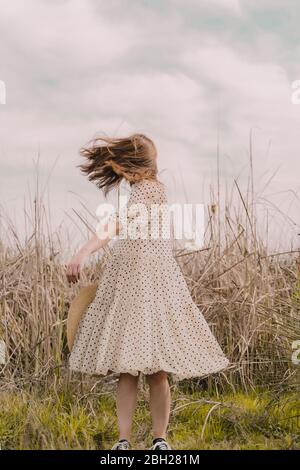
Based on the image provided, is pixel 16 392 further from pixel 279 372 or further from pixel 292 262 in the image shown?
pixel 292 262

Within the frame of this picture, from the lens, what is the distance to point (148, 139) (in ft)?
10.6

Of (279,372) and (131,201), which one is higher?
(131,201)

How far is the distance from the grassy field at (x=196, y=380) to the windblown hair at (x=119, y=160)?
78cm

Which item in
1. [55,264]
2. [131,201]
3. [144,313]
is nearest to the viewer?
[144,313]

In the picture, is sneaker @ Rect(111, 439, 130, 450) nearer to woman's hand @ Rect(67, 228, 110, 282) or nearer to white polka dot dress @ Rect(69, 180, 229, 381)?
white polka dot dress @ Rect(69, 180, 229, 381)

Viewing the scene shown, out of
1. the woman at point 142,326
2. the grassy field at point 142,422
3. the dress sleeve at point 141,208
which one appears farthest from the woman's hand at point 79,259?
the grassy field at point 142,422

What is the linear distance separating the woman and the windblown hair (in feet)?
0.10

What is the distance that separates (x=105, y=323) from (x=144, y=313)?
6.4 inches

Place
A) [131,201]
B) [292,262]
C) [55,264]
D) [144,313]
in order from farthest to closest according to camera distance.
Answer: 1. [292,262]
2. [55,264]
3. [131,201]
4. [144,313]

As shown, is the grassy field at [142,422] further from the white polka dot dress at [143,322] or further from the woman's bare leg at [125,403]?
the white polka dot dress at [143,322]

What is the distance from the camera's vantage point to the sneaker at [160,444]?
285 centimetres

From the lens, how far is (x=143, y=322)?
9.40 feet

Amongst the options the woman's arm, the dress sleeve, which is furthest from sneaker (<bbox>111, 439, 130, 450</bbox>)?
the dress sleeve

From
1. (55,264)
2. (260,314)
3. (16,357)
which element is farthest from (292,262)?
(16,357)
